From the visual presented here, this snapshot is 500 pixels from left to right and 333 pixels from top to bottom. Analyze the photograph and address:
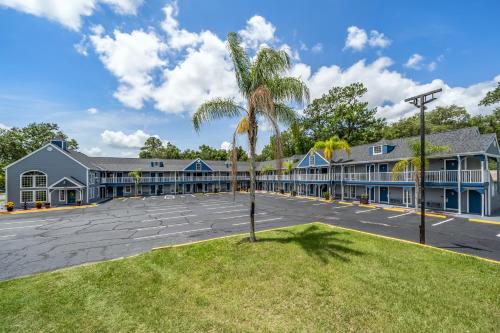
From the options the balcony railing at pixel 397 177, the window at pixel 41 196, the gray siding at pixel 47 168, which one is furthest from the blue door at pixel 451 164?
the window at pixel 41 196

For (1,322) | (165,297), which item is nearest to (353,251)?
(165,297)

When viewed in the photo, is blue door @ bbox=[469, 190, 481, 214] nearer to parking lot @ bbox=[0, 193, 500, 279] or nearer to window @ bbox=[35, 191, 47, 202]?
parking lot @ bbox=[0, 193, 500, 279]

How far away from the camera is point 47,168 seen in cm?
2873

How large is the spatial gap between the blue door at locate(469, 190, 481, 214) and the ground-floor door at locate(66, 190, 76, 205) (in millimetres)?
44672

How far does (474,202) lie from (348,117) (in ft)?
86.9

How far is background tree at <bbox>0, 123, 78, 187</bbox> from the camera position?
149ft

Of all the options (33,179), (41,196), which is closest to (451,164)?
(41,196)

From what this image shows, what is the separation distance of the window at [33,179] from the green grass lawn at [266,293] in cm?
2865

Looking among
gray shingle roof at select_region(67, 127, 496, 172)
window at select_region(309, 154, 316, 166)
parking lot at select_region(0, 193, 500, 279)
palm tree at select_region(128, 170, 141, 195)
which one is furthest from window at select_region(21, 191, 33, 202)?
window at select_region(309, 154, 316, 166)

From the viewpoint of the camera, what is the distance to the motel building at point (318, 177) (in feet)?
62.0

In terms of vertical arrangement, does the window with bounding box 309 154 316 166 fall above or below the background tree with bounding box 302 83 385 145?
below

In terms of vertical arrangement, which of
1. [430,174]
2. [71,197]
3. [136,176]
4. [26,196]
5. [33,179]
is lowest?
[71,197]

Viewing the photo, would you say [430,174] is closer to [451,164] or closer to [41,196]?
[451,164]

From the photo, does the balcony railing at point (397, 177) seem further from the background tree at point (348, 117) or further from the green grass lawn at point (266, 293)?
the background tree at point (348, 117)
